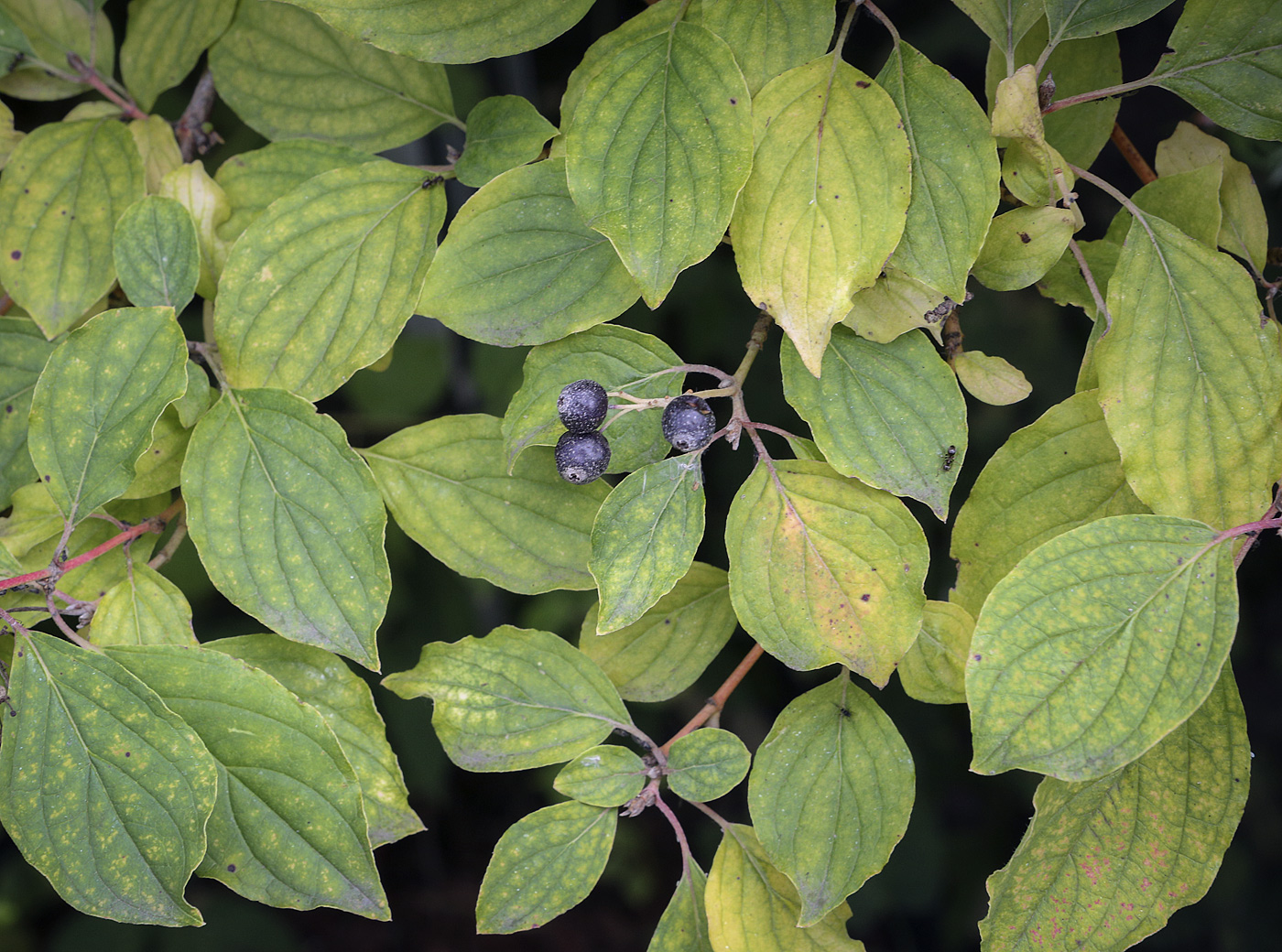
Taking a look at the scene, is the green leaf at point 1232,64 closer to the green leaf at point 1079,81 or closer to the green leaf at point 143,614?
the green leaf at point 1079,81

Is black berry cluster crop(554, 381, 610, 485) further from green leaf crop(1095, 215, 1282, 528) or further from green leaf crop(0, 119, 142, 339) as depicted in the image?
green leaf crop(0, 119, 142, 339)

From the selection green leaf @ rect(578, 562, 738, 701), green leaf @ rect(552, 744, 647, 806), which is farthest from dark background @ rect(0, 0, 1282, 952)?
green leaf @ rect(552, 744, 647, 806)

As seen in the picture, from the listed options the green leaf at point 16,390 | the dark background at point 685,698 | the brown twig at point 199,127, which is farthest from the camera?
the dark background at point 685,698

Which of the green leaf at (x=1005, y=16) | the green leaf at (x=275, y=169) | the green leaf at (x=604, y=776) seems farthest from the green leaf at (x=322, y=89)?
the green leaf at (x=604, y=776)

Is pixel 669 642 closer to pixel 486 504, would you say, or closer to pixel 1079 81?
pixel 486 504

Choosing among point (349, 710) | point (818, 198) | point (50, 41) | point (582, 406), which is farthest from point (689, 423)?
point (50, 41)

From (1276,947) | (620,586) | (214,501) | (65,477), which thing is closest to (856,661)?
(620,586)

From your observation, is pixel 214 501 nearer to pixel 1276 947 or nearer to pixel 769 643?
pixel 769 643
